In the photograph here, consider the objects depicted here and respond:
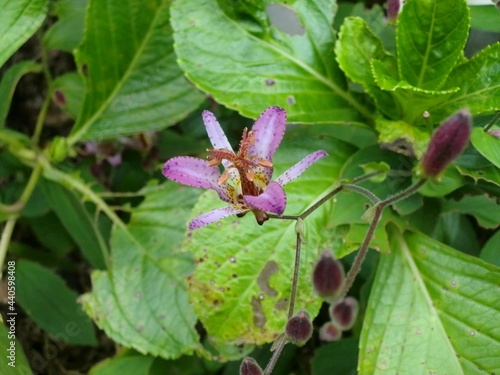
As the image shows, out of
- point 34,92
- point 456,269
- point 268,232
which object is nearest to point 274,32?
point 268,232

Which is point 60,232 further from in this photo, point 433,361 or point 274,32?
point 433,361

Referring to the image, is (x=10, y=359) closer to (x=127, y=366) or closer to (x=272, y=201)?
(x=127, y=366)

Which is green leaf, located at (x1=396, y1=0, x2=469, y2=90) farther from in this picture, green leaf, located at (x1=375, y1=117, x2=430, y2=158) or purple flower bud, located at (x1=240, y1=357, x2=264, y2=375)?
purple flower bud, located at (x1=240, y1=357, x2=264, y2=375)

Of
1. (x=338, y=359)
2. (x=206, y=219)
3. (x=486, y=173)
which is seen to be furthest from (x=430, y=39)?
(x=338, y=359)

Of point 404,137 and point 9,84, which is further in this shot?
point 9,84

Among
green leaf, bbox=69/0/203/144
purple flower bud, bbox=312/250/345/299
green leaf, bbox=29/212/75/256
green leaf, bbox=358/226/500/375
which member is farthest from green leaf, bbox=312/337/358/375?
green leaf, bbox=29/212/75/256

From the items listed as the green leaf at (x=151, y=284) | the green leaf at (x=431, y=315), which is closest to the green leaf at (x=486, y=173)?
the green leaf at (x=431, y=315)
